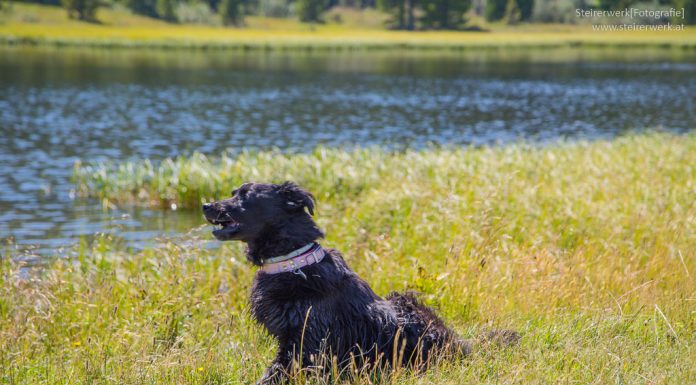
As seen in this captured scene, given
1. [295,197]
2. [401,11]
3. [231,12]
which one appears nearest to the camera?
[295,197]

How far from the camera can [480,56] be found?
360ft

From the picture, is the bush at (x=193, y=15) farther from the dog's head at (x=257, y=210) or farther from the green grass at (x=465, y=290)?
the dog's head at (x=257, y=210)

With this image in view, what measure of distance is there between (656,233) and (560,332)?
472cm

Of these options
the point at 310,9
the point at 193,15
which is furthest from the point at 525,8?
the point at 193,15

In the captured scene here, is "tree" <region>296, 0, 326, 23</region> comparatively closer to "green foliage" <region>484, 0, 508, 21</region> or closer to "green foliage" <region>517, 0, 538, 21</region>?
"green foliage" <region>484, 0, 508, 21</region>

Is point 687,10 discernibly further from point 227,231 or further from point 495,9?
point 227,231

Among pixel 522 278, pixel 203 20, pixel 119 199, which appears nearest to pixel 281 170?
pixel 119 199

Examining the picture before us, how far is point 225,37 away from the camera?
5108 inches

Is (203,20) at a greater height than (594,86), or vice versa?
(203,20)

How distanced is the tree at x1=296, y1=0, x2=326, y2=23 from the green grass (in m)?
178

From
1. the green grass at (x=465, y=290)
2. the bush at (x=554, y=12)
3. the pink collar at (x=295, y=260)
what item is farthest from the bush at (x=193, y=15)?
the pink collar at (x=295, y=260)

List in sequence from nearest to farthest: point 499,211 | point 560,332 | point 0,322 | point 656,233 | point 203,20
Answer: point 560,332, point 0,322, point 656,233, point 499,211, point 203,20

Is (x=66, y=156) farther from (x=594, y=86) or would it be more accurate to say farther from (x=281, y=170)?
(x=594, y=86)

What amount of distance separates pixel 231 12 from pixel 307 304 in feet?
582
